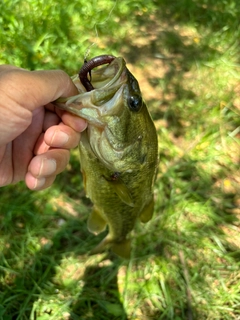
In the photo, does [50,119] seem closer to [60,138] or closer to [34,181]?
[60,138]

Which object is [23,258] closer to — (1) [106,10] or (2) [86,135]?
(2) [86,135]

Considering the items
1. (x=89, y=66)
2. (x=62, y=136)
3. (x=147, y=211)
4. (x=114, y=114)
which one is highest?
(x=89, y=66)

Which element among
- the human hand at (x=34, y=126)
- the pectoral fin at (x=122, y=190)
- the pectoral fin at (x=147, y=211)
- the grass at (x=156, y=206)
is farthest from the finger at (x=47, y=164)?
the grass at (x=156, y=206)

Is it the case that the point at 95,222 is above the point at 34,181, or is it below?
below

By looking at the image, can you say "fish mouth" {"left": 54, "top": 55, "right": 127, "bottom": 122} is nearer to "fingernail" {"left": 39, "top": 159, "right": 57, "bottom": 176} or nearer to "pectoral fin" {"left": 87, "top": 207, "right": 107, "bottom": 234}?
"fingernail" {"left": 39, "top": 159, "right": 57, "bottom": 176}

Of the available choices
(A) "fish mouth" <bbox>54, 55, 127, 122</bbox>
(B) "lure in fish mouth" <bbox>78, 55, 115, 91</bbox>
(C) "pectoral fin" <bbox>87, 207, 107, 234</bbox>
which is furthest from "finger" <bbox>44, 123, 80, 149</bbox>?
(C) "pectoral fin" <bbox>87, 207, 107, 234</bbox>

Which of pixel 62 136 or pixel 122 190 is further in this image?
pixel 122 190

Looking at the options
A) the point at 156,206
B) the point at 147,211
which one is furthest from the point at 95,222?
the point at 156,206
